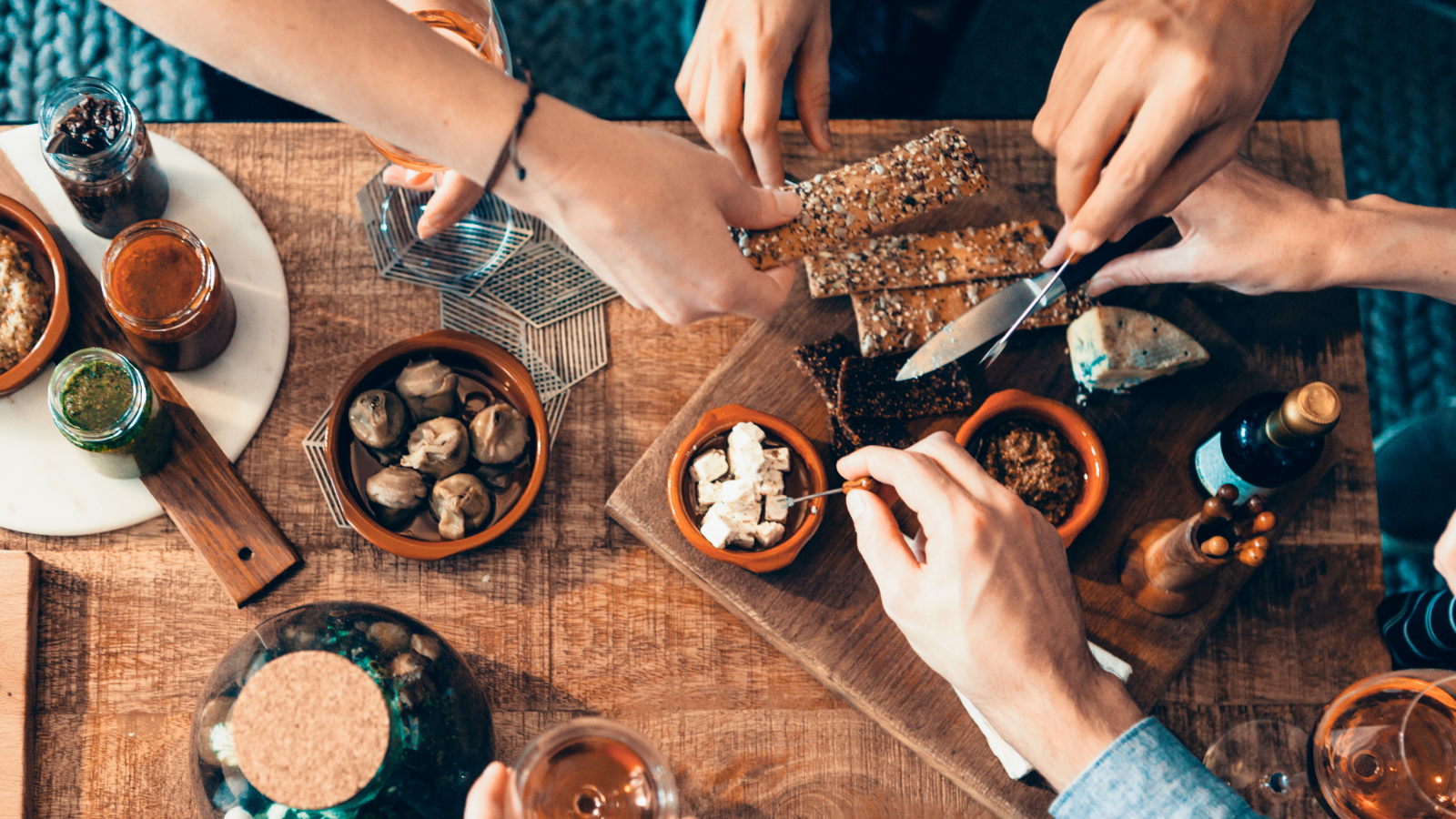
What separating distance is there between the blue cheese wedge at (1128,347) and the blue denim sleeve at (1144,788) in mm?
491

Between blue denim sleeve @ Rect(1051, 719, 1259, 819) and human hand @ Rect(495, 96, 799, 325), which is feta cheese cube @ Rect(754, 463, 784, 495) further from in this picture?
blue denim sleeve @ Rect(1051, 719, 1259, 819)

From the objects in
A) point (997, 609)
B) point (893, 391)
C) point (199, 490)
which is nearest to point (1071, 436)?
point (893, 391)

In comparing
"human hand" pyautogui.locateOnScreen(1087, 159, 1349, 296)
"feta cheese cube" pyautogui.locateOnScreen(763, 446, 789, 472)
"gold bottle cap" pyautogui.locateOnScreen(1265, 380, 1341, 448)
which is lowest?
"feta cheese cube" pyautogui.locateOnScreen(763, 446, 789, 472)

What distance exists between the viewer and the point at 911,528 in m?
1.32

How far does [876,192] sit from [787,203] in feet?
0.64

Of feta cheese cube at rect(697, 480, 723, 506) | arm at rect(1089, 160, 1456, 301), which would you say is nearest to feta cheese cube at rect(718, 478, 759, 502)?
feta cheese cube at rect(697, 480, 723, 506)

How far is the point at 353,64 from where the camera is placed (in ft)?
2.91

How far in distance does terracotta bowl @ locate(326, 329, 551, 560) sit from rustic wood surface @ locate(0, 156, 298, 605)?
150 mm

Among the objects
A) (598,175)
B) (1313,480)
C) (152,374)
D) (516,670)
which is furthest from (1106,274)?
(152,374)

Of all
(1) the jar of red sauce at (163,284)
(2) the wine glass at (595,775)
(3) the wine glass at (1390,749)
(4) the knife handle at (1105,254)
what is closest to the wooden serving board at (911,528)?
(4) the knife handle at (1105,254)

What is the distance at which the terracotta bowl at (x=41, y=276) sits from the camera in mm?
1192

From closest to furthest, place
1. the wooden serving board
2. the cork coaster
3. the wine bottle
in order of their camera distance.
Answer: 1. the cork coaster
2. the wine bottle
3. the wooden serving board

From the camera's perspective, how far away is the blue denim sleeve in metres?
1.04

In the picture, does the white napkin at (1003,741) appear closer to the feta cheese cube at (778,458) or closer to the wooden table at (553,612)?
the wooden table at (553,612)
